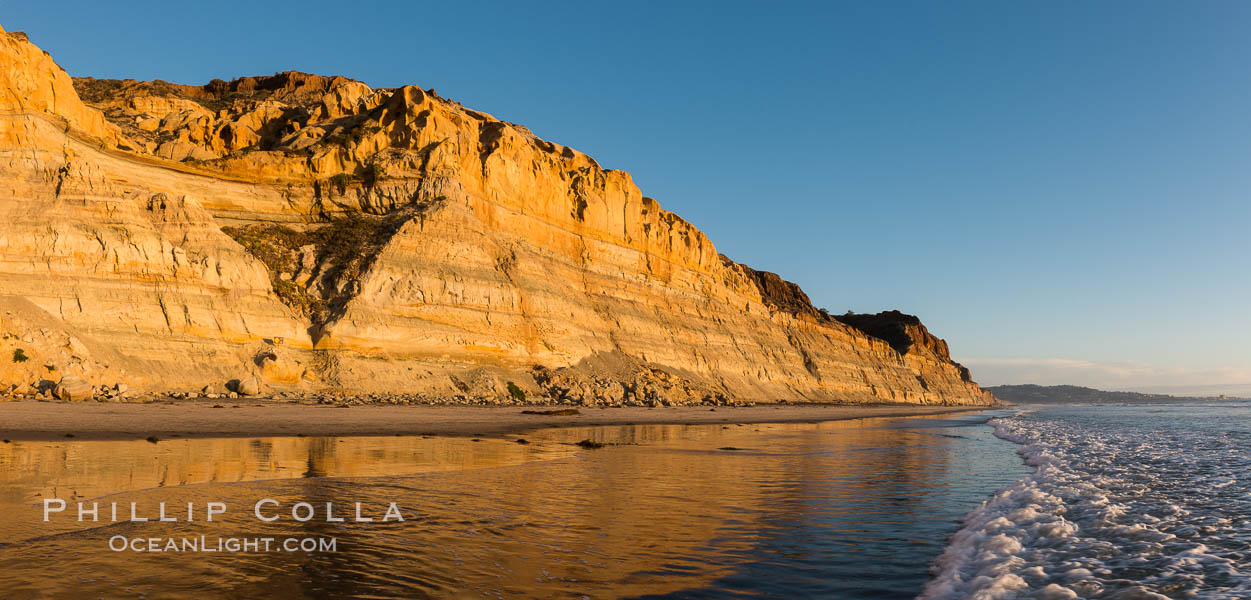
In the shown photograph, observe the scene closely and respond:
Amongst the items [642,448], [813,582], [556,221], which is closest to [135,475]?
[813,582]

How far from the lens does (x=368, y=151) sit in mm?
40625

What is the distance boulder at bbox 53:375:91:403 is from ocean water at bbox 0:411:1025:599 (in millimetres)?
10081

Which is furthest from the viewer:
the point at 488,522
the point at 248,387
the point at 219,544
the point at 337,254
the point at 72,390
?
the point at 337,254

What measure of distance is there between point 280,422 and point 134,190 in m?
19.6

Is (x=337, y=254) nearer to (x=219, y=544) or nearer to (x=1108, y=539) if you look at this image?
(x=219, y=544)

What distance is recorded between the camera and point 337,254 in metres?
34.8

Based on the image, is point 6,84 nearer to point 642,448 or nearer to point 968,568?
point 642,448

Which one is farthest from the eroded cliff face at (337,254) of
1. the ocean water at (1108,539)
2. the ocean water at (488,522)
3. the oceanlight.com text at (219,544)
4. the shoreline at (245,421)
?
the ocean water at (1108,539)

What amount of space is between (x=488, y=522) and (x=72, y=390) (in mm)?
20900

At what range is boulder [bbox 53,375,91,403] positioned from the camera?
20250 millimetres

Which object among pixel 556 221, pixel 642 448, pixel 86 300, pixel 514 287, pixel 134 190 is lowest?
pixel 642 448

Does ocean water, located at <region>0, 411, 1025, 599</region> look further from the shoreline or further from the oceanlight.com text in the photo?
the shoreline

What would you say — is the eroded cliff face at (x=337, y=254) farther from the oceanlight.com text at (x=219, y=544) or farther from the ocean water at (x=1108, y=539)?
the ocean water at (x=1108, y=539)

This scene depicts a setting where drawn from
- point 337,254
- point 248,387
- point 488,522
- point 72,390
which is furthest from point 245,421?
point 337,254
